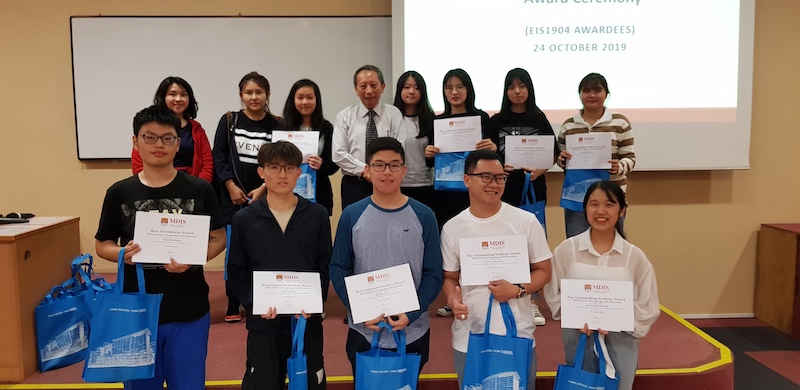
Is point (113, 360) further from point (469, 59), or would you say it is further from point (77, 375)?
point (469, 59)

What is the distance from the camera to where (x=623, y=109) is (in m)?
4.15

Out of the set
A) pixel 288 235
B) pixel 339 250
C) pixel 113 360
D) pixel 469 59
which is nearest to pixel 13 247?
pixel 113 360

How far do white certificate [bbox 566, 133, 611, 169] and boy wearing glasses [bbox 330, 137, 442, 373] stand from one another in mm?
1310

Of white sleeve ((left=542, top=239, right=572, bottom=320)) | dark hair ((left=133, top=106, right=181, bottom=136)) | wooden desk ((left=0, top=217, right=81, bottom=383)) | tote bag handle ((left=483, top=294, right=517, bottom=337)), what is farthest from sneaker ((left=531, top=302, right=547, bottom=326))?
wooden desk ((left=0, top=217, right=81, bottom=383))

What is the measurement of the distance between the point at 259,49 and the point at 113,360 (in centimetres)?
292

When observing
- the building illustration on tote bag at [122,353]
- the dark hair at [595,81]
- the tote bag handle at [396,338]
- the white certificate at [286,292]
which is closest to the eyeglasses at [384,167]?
the white certificate at [286,292]

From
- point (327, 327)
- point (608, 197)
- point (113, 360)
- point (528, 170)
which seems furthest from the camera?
point (327, 327)

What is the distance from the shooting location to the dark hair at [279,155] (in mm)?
1944

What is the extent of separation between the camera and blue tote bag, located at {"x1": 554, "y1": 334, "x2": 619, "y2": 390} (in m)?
1.88

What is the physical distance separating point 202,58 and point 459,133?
248 cm

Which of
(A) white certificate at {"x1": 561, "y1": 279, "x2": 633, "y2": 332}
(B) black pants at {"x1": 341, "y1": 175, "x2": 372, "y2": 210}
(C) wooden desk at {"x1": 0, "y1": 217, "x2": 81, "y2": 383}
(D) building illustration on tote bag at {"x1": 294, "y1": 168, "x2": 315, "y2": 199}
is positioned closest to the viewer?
(A) white certificate at {"x1": 561, "y1": 279, "x2": 633, "y2": 332}

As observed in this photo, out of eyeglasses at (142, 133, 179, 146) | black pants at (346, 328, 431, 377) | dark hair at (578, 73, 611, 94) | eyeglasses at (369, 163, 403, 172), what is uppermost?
dark hair at (578, 73, 611, 94)

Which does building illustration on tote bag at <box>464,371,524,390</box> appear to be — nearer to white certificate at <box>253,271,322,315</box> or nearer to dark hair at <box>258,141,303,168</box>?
white certificate at <box>253,271,322,315</box>

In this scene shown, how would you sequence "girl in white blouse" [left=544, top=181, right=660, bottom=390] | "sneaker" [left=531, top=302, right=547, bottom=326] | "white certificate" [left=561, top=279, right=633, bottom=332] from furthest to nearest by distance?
"sneaker" [left=531, top=302, right=547, bottom=326]
"girl in white blouse" [left=544, top=181, right=660, bottom=390]
"white certificate" [left=561, top=279, right=633, bottom=332]
